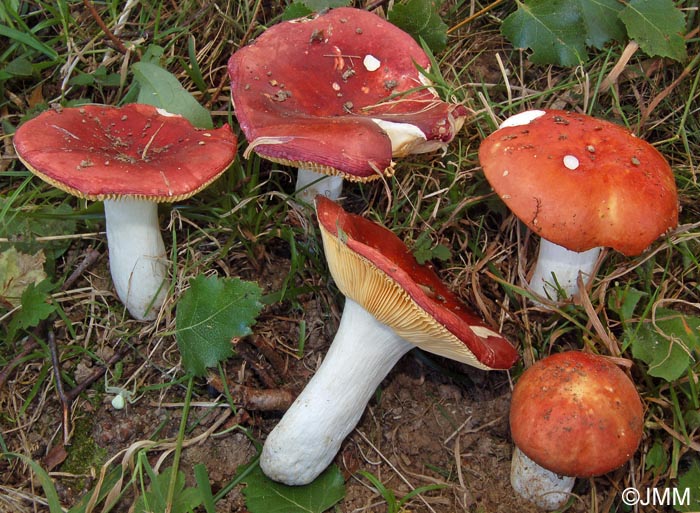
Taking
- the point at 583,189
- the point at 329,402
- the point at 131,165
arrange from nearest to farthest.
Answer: the point at 583,189
the point at 131,165
the point at 329,402

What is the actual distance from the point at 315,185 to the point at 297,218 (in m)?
0.18

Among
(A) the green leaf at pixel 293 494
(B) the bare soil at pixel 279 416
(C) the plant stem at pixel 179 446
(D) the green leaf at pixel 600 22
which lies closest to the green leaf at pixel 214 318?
(C) the plant stem at pixel 179 446

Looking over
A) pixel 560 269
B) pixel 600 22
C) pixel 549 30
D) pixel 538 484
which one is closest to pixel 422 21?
pixel 549 30

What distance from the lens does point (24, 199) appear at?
10.1 feet

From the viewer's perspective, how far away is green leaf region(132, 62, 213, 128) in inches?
120

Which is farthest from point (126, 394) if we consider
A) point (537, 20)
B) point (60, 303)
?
point (537, 20)

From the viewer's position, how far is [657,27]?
120 inches

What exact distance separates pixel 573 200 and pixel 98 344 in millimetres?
2120

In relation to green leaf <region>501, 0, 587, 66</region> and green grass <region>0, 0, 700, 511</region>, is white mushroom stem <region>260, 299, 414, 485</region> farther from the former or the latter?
green leaf <region>501, 0, 587, 66</region>

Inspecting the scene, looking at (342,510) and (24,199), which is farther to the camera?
(24,199)

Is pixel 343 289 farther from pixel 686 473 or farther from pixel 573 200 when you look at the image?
pixel 686 473

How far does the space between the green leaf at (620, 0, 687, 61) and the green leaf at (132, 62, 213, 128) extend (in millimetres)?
2005

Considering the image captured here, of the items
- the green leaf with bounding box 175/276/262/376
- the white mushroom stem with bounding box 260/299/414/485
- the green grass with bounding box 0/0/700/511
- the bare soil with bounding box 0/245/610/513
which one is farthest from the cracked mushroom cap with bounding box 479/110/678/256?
the green leaf with bounding box 175/276/262/376

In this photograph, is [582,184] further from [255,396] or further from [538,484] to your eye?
[255,396]
